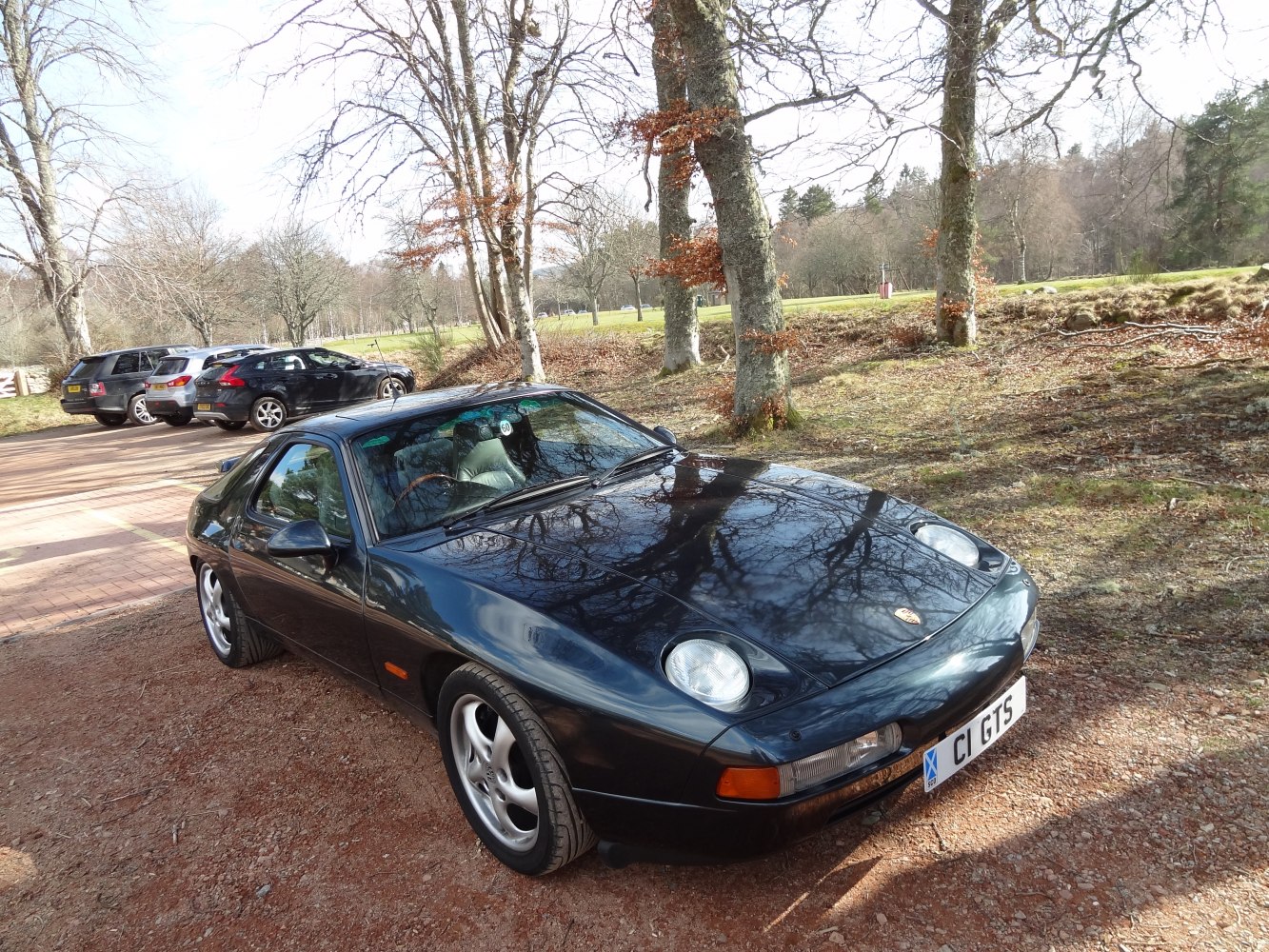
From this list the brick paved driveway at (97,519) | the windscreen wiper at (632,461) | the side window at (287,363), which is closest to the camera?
the windscreen wiper at (632,461)

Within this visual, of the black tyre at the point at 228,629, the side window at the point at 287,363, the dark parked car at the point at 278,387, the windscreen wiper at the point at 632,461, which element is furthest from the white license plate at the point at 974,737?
the side window at the point at 287,363

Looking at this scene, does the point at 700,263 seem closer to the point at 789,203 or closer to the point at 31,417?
the point at 789,203

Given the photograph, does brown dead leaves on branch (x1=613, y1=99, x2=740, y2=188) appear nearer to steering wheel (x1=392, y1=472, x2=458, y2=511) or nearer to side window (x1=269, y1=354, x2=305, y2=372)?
steering wheel (x1=392, y1=472, x2=458, y2=511)

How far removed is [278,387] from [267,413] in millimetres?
568

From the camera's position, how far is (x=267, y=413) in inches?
590

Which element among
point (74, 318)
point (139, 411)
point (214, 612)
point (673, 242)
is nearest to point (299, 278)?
point (74, 318)

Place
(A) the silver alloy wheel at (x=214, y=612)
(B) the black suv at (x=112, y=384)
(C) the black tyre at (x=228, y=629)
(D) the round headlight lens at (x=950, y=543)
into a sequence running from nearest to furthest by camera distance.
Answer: (D) the round headlight lens at (x=950, y=543), (C) the black tyre at (x=228, y=629), (A) the silver alloy wheel at (x=214, y=612), (B) the black suv at (x=112, y=384)

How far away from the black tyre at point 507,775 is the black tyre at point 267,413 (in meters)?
13.9

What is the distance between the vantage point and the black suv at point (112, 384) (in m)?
18.1

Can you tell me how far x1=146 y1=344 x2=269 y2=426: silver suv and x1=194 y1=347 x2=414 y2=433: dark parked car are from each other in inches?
72.4

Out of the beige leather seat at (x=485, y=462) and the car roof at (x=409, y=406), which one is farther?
the car roof at (x=409, y=406)

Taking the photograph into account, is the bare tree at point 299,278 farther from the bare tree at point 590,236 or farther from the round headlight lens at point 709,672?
the round headlight lens at point 709,672

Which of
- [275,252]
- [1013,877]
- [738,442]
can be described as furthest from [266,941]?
[275,252]

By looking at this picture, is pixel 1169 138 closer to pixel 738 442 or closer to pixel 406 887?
pixel 738 442
